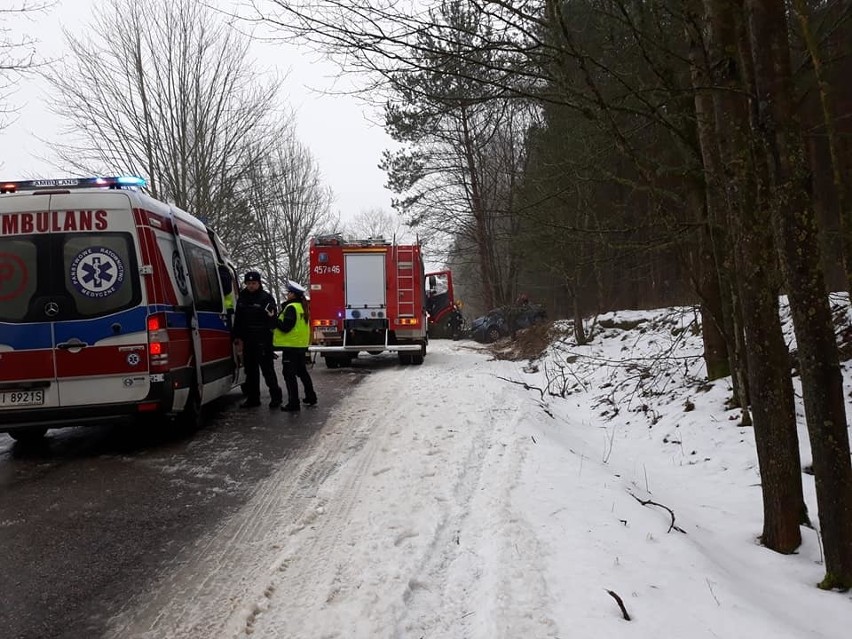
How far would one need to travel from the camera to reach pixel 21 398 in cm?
528

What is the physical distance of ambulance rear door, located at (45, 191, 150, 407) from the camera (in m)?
5.38

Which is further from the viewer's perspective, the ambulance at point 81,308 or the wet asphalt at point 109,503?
the ambulance at point 81,308

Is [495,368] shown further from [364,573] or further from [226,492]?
[364,573]

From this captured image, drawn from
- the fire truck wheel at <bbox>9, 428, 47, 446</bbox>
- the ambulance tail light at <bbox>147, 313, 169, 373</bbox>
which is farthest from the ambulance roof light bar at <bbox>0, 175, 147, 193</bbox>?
the fire truck wheel at <bbox>9, 428, 47, 446</bbox>

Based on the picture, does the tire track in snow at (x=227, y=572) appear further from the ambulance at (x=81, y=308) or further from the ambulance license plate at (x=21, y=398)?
the ambulance license plate at (x=21, y=398)

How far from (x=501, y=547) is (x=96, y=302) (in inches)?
176

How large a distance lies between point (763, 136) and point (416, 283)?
11.2 metres

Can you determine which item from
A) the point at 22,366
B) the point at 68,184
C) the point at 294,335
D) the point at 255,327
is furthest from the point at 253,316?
the point at 22,366

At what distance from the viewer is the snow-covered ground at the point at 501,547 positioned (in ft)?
8.91

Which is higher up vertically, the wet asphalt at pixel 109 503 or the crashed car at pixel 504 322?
the crashed car at pixel 504 322

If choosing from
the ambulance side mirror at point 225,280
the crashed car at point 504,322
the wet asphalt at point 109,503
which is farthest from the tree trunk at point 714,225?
the crashed car at point 504,322

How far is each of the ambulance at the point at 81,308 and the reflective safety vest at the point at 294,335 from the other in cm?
226

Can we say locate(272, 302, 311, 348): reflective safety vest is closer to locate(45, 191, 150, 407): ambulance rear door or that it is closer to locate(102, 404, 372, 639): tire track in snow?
locate(45, 191, 150, 407): ambulance rear door

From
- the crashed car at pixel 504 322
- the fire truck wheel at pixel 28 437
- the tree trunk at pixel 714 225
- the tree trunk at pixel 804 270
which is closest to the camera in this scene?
the tree trunk at pixel 804 270
